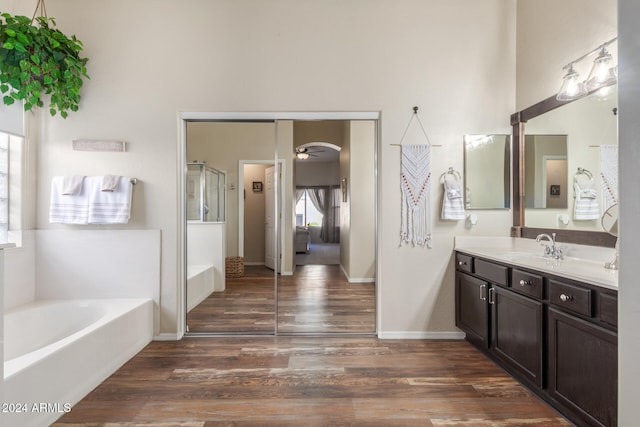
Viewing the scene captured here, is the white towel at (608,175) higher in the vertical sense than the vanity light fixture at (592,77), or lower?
lower

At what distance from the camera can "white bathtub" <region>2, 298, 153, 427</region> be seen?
1635 mm

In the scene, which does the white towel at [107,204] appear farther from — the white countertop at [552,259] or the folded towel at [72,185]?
the white countertop at [552,259]

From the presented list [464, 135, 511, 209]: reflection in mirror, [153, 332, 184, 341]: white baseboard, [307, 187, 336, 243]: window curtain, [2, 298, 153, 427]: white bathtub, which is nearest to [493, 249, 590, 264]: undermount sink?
[464, 135, 511, 209]: reflection in mirror

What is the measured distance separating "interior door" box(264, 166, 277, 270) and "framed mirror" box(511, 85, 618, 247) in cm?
307

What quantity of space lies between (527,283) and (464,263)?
771 millimetres

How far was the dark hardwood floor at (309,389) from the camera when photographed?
181 centimetres

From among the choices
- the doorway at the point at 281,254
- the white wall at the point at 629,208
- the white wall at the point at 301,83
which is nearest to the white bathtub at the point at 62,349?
the white wall at the point at 301,83

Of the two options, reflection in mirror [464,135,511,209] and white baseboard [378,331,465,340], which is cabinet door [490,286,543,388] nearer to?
white baseboard [378,331,465,340]

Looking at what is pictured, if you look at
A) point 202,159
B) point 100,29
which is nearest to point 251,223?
point 202,159

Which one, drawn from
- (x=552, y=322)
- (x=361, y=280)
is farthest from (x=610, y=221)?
(x=361, y=280)

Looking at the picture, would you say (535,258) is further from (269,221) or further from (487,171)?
(269,221)

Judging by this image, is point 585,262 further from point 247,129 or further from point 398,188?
point 247,129

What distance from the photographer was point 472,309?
2.66 m

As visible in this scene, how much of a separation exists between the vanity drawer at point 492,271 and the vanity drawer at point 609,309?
0.71m
